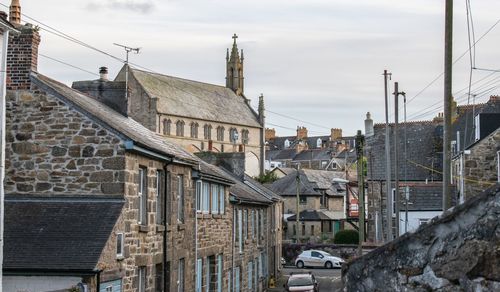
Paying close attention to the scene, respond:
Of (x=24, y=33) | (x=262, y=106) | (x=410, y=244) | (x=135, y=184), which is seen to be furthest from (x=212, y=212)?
(x=262, y=106)

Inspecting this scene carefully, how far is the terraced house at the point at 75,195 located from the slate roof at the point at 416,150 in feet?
120

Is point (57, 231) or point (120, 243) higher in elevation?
point (57, 231)

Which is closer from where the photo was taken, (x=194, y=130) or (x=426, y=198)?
(x=426, y=198)

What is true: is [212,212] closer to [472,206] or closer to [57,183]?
[57,183]

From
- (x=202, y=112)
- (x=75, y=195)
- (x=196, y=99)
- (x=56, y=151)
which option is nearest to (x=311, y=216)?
(x=202, y=112)

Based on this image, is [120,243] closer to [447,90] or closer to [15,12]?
[15,12]

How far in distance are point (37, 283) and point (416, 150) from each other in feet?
147

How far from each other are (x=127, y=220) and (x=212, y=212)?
1010 cm

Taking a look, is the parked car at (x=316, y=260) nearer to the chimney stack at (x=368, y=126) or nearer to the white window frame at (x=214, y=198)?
the chimney stack at (x=368, y=126)

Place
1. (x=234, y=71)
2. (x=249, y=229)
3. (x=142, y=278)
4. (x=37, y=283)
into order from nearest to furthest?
(x=37, y=283) < (x=142, y=278) < (x=249, y=229) < (x=234, y=71)

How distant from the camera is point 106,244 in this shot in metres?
15.7

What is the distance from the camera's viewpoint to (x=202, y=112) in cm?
11919

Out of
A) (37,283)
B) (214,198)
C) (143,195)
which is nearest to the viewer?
(37,283)

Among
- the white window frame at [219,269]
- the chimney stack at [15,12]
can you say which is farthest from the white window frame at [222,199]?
the chimney stack at [15,12]
